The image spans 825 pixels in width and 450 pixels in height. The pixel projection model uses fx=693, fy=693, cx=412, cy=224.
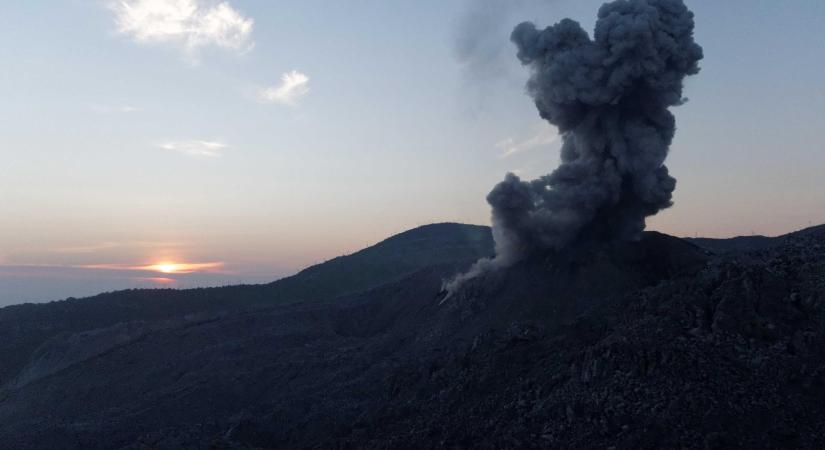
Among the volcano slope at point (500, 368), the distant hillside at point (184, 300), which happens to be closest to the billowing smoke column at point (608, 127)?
the volcano slope at point (500, 368)

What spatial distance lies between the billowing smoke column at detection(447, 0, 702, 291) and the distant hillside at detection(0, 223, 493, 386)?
14980 millimetres

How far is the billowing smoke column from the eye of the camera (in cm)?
4650

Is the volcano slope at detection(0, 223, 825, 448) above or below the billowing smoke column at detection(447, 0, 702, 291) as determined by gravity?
below

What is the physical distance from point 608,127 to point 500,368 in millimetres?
24302

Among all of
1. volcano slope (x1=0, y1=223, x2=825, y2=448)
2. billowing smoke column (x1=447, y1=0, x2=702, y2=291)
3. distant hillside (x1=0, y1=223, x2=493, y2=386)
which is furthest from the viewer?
distant hillside (x1=0, y1=223, x2=493, y2=386)

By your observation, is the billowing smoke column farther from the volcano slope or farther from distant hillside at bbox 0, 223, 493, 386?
distant hillside at bbox 0, 223, 493, 386

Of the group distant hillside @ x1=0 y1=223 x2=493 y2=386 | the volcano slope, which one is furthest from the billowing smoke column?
distant hillside @ x1=0 y1=223 x2=493 y2=386

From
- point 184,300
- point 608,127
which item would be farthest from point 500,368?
point 184,300

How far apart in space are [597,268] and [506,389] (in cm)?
1800

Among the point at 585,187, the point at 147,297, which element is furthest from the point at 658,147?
the point at 147,297

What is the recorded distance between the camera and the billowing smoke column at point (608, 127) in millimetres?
46500

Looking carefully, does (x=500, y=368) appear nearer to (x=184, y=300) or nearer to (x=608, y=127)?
(x=608, y=127)

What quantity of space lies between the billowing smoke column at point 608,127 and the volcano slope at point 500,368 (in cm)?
283

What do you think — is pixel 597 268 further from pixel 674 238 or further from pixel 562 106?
pixel 562 106
